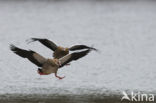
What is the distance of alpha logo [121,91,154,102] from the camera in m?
14.7

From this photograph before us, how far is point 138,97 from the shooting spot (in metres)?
15.0

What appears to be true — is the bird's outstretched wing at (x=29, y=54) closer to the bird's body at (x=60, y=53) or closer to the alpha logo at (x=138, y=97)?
the bird's body at (x=60, y=53)

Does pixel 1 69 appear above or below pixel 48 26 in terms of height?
below

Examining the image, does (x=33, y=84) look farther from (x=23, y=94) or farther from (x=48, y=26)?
(x=48, y=26)

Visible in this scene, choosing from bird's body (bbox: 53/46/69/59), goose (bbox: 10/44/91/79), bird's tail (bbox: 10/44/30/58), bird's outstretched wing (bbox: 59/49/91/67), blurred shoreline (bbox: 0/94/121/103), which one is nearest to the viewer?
bird's tail (bbox: 10/44/30/58)

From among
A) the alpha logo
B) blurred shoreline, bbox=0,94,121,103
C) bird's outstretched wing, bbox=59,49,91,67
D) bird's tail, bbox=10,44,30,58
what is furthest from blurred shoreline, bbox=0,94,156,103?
bird's tail, bbox=10,44,30,58

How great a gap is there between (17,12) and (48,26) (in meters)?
8.92

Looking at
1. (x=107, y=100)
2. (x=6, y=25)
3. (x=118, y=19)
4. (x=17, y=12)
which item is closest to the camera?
(x=107, y=100)

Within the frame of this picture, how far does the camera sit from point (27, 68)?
62.7ft

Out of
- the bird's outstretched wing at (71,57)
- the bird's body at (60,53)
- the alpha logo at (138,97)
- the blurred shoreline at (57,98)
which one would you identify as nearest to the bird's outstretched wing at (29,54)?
the bird's outstretched wing at (71,57)

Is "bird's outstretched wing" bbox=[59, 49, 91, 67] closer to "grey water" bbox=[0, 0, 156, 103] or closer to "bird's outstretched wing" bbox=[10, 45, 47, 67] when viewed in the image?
"bird's outstretched wing" bbox=[10, 45, 47, 67]

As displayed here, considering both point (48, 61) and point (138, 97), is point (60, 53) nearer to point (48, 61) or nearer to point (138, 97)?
point (48, 61)

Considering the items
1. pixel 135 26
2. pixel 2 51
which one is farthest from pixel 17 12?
pixel 2 51

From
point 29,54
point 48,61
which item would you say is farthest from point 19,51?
point 48,61
